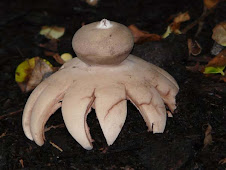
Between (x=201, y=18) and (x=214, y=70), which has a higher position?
(x=214, y=70)

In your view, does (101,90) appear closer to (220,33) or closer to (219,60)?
(219,60)

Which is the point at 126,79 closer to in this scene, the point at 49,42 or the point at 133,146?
the point at 133,146

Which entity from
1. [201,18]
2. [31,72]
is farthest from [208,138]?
[201,18]

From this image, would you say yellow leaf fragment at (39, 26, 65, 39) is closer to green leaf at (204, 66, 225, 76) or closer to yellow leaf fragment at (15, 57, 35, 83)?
yellow leaf fragment at (15, 57, 35, 83)

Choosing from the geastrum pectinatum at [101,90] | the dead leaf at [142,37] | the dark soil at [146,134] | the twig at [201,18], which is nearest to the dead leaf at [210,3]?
the twig at [201,18]

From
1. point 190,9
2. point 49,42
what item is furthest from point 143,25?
point 49,42

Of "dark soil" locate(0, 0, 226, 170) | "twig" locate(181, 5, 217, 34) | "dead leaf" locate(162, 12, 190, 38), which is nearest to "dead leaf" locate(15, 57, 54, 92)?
"dark soil" locate(0, 0, 226, 170)

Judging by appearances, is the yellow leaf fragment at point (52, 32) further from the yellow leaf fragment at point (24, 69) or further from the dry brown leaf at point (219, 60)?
the dry brown leaf at point (219, 60)
